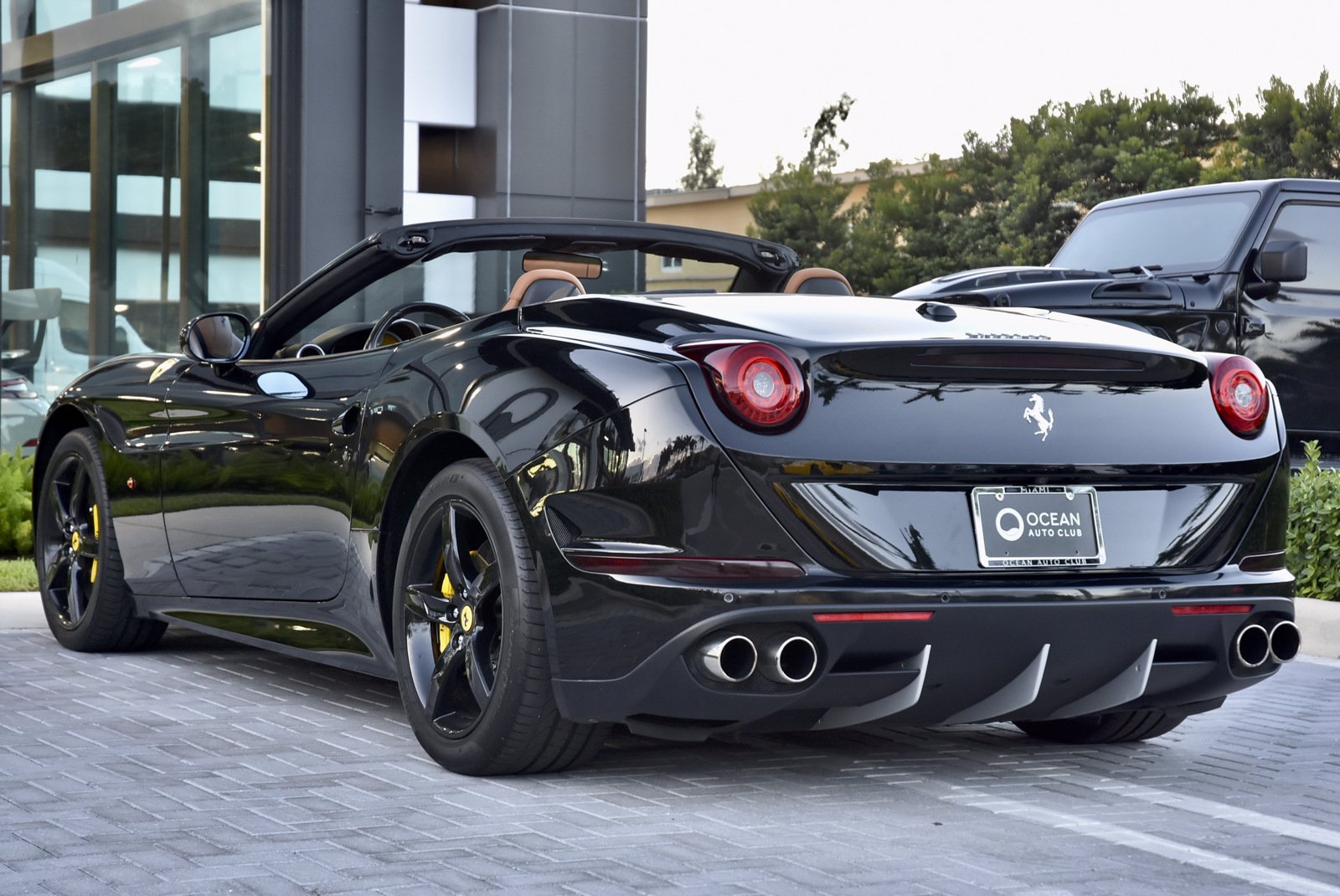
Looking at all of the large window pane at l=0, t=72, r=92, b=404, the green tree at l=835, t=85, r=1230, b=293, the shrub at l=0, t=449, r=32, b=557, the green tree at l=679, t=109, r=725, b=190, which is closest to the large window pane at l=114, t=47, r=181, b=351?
the large window pane at l=0, t=72, r=92, b=404

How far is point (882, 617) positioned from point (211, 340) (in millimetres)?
2749

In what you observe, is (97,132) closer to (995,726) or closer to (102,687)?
(102,687)

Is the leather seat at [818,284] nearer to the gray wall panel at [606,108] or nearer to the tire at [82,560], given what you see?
the tire at [82,560]

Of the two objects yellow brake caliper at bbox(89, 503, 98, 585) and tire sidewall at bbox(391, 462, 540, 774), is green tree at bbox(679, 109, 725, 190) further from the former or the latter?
tire sidewall at bbox(391, 462, 540, 774)

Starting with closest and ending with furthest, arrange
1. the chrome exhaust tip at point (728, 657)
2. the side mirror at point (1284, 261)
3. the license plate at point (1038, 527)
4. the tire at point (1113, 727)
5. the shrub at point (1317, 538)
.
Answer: the chrome exhaust tip at point (728, 657) < the license plate at point (1038, 527) < the tire at point (1113, 727) < the shrub at point (1317, 538) < the side mirror at point (1284, 261)

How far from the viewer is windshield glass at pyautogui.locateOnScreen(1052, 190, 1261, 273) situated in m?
10.2

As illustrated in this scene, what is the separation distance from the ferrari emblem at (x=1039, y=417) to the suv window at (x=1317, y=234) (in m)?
6.47

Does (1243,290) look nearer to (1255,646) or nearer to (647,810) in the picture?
(1255,646)

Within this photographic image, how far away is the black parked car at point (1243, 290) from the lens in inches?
381

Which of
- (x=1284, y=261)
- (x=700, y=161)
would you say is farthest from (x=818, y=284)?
(x=700, y=161)

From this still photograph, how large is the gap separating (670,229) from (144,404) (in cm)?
192

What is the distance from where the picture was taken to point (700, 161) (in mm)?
116562

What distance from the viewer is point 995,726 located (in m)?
5.43

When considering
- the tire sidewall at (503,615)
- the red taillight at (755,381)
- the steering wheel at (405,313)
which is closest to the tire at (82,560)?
the steering wheel at (405,313)
